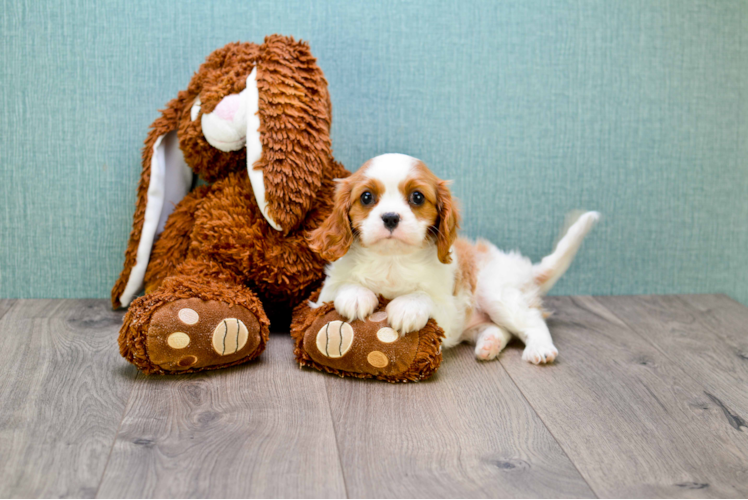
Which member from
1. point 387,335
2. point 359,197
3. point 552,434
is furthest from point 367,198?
point 552,434

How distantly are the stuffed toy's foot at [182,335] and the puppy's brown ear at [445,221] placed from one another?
1.64 feet

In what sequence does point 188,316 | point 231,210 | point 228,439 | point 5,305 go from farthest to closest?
point 5,305 → point 231,210 → point 188,316 → point 228,439

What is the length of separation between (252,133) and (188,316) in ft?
1.62

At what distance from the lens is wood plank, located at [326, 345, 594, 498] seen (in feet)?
3.85

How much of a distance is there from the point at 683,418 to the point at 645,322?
0.67 meters

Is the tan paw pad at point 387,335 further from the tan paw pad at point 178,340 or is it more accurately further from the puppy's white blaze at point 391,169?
the tan paw pad at point 178,340

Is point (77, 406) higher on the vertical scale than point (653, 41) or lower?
lower

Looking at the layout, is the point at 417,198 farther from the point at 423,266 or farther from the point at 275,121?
the point at 275,121

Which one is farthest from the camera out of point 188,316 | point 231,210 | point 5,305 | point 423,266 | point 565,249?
point 5,305

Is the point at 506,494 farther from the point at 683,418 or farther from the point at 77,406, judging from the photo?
the point at 77,406

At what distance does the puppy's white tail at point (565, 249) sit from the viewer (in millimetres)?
1896

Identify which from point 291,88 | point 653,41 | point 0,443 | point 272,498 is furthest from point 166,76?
point 653,41

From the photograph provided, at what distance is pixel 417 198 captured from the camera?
1.57 metres

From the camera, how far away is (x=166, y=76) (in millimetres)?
2035
